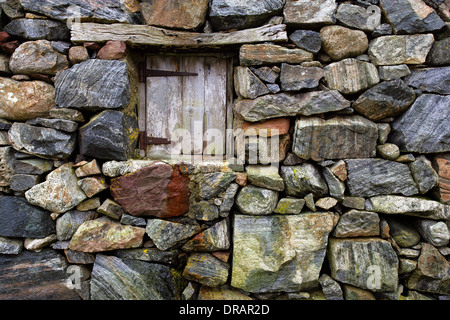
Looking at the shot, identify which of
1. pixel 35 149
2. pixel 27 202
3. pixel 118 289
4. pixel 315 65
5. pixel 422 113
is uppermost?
pixel 315 65

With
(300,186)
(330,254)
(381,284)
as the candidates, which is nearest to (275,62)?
(300,186)

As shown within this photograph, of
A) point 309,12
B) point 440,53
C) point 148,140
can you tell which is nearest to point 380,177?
point 440,53

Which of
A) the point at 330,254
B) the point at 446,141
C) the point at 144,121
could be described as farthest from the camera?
the point at 144,121

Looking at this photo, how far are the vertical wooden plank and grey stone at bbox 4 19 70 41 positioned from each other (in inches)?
54.9

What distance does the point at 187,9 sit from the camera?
212cm

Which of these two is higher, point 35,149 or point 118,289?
point 35,149

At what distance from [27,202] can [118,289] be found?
112 centimetres

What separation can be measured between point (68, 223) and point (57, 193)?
0.28m

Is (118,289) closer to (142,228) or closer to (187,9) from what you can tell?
(142,228)

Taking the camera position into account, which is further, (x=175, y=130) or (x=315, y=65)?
(x=175, y=130)

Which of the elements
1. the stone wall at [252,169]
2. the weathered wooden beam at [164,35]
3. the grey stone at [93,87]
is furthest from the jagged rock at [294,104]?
the grey stone at [93,87]

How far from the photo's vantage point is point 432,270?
2.13 meters

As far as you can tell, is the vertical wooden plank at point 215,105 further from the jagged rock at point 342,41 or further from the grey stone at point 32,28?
the grey stone at point 32,28

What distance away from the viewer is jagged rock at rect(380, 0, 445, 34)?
2.07m
